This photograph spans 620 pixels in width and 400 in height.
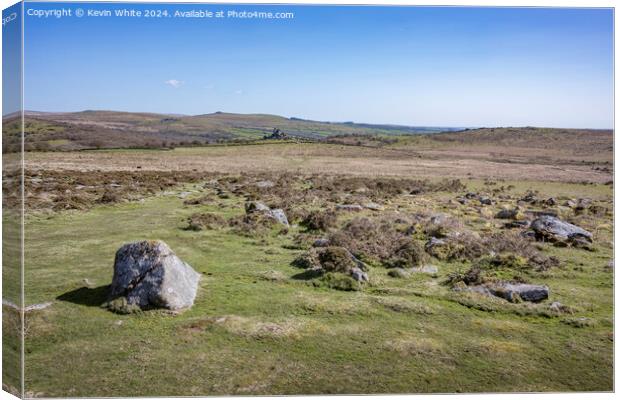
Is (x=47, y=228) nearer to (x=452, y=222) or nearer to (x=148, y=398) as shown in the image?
(x=148, y=398)

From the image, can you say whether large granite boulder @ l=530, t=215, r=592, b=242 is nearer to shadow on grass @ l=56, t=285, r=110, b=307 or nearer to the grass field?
the grass field

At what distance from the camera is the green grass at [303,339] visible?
8523mm

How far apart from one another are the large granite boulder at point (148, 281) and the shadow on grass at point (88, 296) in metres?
0.39

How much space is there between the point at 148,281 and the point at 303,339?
364cm

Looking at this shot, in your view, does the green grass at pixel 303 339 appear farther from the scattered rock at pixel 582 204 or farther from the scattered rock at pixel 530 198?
the scattered rock at pixel 530 198

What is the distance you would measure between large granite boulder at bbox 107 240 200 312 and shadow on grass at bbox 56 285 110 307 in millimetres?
392

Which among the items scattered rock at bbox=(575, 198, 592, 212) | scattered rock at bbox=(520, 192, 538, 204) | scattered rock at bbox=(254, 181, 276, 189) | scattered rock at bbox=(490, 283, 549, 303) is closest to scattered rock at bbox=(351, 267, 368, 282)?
scattered rock at bbox=(490, 283, 549, 303)

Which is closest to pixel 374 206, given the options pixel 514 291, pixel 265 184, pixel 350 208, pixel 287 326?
pixel 350 208

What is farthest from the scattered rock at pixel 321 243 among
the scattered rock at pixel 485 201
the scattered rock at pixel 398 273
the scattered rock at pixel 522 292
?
the scattered rock at pixel 485 201

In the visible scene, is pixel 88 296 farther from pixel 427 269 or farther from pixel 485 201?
pixel 485 201

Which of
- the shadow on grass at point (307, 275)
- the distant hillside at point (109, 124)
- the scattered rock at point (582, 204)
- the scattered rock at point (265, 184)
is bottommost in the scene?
the shadow on grass at point (307, 275)

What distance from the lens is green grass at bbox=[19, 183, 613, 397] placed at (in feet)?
28.0

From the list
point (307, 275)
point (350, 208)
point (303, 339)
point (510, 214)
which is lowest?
point (303, 339)

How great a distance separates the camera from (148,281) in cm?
1038
